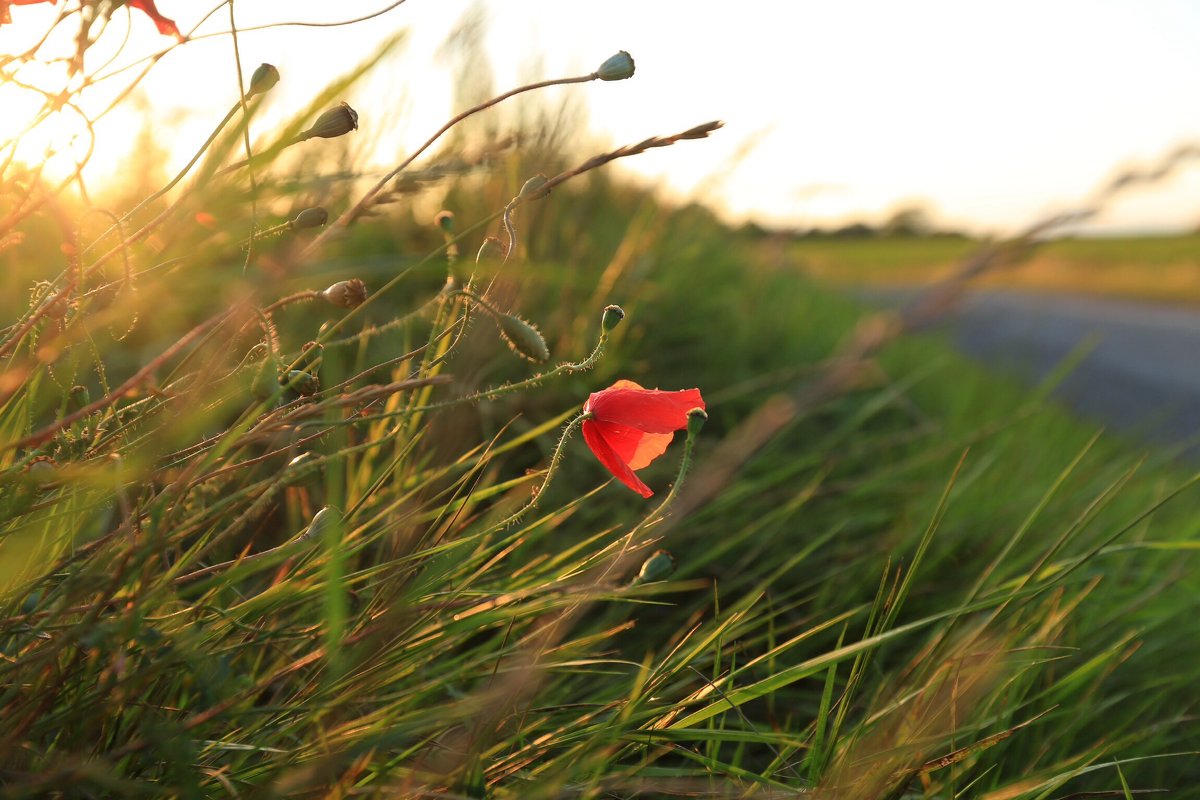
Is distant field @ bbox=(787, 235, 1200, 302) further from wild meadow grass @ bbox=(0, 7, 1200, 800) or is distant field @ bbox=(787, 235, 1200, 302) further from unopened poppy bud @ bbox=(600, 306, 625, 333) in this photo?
unopened poppy bud @ bbox=(600, 306, 625, 333)

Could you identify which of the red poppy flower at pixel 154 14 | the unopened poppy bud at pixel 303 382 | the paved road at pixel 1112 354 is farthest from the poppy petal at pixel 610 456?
the paved road at pixel 1112 354

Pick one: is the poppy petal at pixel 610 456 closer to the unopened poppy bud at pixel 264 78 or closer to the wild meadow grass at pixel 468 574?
the wild meadow grass at pixel 468 574

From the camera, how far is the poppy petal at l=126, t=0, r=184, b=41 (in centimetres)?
85

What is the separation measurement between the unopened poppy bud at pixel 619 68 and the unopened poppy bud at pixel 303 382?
315 millimetres

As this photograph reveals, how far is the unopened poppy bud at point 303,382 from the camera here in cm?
68

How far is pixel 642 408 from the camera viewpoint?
2.79 ft

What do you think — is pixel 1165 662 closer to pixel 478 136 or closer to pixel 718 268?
pixel 718 268

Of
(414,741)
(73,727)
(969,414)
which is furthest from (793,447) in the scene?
(73,727)

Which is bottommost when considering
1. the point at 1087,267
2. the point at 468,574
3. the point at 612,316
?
the point at 1087,267

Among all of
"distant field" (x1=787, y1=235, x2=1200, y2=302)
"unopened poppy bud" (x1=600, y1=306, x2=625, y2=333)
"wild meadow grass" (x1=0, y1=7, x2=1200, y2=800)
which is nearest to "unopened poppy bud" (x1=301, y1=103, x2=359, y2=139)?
"wild meadow grass" (x1=0, y1=7, x2=1200, y2=800)

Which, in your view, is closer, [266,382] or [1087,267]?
[266,382]

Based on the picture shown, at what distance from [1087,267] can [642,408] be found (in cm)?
1635

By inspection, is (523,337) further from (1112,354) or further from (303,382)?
(1112,354)

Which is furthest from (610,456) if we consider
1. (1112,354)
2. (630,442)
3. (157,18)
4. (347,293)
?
(1112,354)
